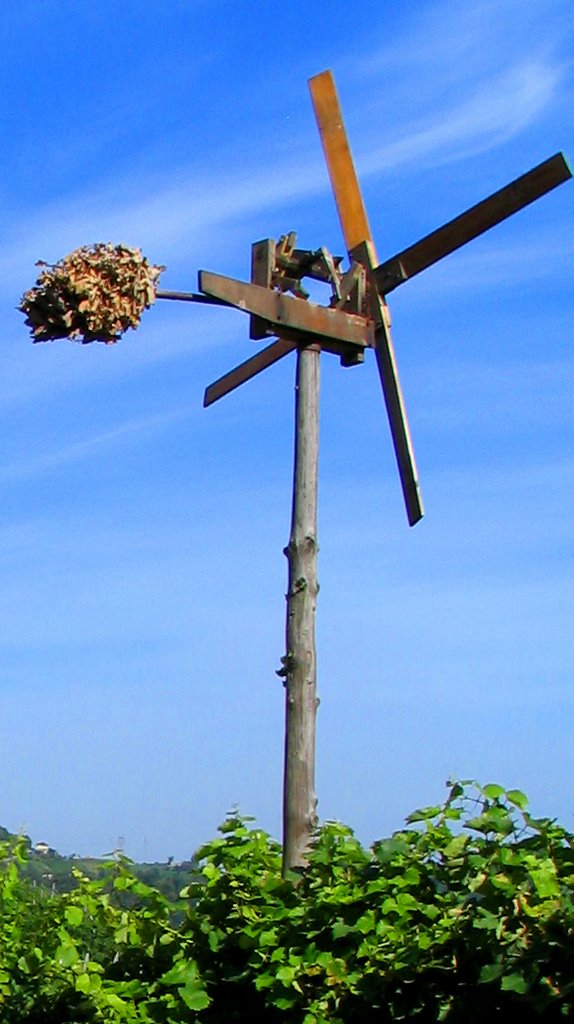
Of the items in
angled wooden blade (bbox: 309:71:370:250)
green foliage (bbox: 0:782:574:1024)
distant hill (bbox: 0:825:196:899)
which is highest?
angled wooden blade (bbox: 309:71:370:250)

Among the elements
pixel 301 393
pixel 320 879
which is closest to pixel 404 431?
pixel 301 393

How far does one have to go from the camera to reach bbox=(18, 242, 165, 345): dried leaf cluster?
5953mm

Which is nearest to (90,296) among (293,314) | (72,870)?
(293,314)

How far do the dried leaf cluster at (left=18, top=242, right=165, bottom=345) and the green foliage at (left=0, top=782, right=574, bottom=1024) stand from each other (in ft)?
6.65

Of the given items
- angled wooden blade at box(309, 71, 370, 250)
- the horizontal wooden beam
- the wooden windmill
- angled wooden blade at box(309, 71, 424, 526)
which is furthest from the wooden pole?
angled wooden blade at box(309, 71, 370, 250)

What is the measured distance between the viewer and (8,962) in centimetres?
604

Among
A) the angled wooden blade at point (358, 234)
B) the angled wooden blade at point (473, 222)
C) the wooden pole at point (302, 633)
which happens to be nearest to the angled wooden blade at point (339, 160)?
the angled wooden blade at point (358, 234)

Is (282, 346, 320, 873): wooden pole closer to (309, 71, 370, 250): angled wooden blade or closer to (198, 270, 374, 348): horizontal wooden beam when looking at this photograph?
(198, 270, 374, 348): horizontal wooden beam

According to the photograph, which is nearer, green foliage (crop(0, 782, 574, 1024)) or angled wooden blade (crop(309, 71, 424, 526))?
green foliage (crop(0, 782, 574, 1024))

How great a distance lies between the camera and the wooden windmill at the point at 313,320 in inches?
237

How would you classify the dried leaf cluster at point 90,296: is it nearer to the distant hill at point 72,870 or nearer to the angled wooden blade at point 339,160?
→ the angled wooden blade at point 339,160

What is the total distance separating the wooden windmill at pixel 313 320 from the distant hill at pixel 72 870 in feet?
1.55

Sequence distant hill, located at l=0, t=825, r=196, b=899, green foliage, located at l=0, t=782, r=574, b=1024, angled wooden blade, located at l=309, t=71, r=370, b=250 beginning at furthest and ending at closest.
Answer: angled wooden blade, located at l=309, t=71, r=370, b=250
distant hill, located at l=0, t=825, r=196, b=899
green foliage, located at l=0, t=782, r=574, b=1024

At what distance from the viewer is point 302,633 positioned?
618 centimetres
